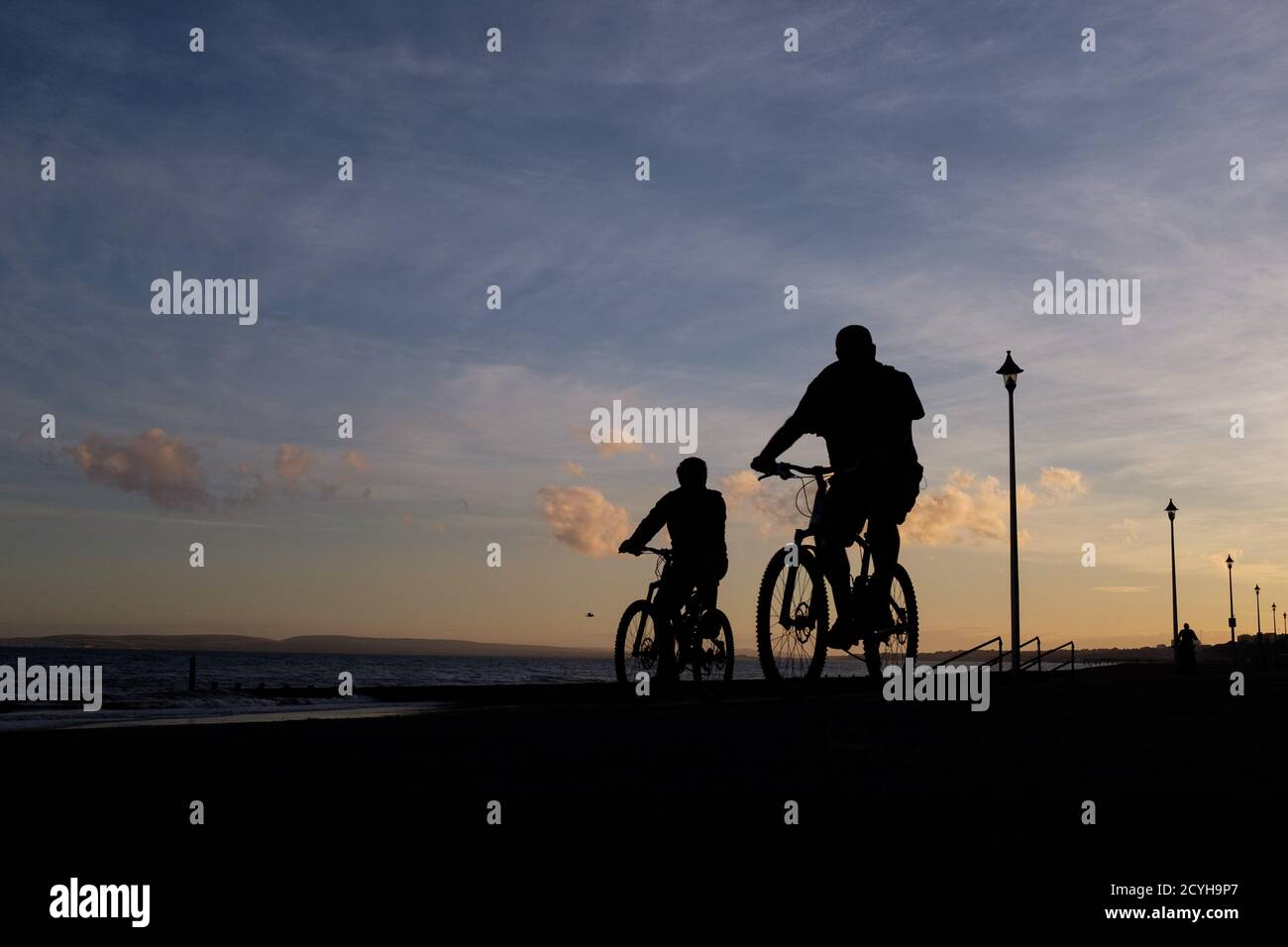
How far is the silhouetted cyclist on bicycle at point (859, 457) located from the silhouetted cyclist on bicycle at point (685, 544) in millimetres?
3743

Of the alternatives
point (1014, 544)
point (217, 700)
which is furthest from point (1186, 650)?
point (217, 700)

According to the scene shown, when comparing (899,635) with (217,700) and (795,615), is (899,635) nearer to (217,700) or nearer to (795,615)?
(795,615)

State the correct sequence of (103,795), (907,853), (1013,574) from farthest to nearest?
(1013,574), (103,795), (907,853)

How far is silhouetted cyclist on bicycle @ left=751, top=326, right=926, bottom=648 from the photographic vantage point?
8383mm

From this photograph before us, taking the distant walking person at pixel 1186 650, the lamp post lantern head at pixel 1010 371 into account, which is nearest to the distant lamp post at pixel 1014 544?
the lamp post lantern head at pixel 1010 371

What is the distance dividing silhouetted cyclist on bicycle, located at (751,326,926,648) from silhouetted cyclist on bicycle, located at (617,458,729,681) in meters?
3.74

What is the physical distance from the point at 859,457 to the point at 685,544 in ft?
14.0

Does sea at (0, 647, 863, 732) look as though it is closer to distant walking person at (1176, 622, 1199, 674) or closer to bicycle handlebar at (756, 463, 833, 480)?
bicycle handlebar at (756, 463, 833, 480)

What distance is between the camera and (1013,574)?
31.3 metres

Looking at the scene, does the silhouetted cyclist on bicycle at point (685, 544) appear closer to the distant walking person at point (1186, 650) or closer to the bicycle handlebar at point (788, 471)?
the bicycle handlebar at point (788, 471)

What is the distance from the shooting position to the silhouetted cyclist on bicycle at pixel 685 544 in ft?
40.6

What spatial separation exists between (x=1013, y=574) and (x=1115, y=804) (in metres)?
29.5
